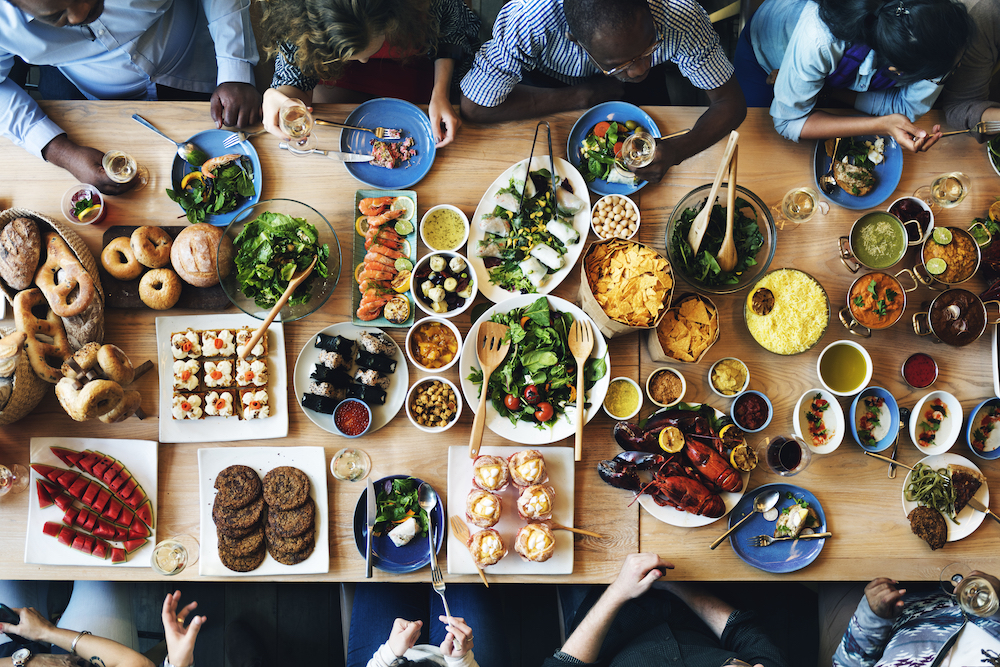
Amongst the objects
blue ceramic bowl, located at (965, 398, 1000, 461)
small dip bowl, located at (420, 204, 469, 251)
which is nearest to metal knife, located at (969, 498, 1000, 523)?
blue ceramic bowl, located at (965, 398, 1000, 461)

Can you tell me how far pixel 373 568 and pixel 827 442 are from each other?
1.99 meters

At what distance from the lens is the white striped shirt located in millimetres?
2184

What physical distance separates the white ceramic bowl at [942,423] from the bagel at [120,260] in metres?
3.34

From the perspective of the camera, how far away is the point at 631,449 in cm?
232

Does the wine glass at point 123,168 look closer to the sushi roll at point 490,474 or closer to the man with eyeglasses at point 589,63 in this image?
the man with eyeglasses at point 589,63

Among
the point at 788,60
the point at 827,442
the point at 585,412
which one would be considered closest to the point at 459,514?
the point at 585,412

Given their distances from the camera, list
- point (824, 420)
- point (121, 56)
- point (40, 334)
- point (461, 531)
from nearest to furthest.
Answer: point (40, 334)
point (461, 531)
point (824, 420)
point (121, 56)

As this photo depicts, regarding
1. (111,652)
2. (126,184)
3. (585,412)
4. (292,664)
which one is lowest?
(292,664)

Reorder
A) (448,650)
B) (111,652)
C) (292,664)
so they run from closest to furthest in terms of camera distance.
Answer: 1. (448,650)
2. (111,652)
3. (292,664)

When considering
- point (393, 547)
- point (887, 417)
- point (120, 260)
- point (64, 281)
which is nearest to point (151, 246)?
point (120, 260)

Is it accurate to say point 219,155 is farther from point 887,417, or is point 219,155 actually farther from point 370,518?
point 887,417

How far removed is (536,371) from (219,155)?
1677 mm

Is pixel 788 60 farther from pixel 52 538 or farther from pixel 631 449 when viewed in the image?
pixel 52 538

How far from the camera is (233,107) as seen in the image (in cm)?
240
